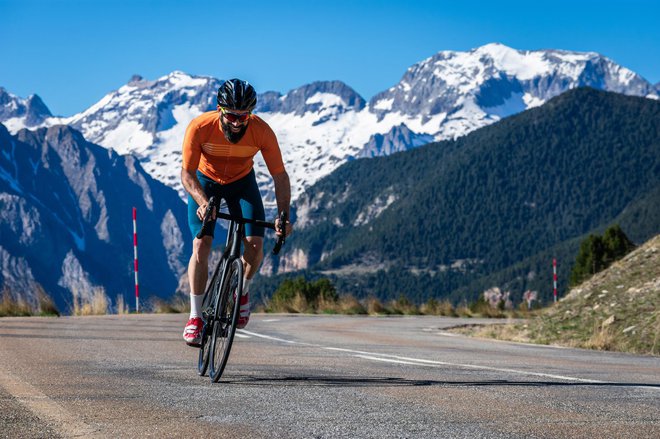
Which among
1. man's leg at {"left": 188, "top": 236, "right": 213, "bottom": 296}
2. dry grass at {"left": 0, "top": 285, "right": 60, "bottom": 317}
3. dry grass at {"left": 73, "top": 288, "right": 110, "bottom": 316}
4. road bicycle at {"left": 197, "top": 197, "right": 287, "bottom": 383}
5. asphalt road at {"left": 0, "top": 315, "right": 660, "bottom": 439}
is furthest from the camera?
dry grass at {"left": 73, "top": 288, "right": 110, "bottom": 316}

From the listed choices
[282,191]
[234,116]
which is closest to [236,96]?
[234,116]

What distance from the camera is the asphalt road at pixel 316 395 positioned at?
4973 millimetres

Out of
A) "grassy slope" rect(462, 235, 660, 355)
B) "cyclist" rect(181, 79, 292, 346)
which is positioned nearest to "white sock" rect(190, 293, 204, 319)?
"cyclist" rect(181, 79, 292, 346)

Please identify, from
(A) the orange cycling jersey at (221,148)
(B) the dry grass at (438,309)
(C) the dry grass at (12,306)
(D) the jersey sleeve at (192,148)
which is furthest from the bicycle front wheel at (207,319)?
(B) the dry grass at (438,309)

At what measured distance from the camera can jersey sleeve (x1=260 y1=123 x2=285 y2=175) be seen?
303 inches

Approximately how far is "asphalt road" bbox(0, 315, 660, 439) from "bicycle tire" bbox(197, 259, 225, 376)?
0.15 metres

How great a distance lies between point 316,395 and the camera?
20.7 feet

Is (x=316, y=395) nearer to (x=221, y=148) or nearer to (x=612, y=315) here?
(x=221, y=148)

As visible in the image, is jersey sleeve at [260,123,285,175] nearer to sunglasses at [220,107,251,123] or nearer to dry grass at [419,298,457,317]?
sunglasses at [220,107,251,123]

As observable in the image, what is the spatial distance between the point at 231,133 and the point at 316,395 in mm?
2264

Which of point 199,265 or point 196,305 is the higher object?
point 199,265

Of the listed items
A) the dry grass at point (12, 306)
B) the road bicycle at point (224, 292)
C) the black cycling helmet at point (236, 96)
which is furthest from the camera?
the dry grass at point (12, 306)

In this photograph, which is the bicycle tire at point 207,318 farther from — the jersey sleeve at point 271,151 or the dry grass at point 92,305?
the dry grass at point 92,305

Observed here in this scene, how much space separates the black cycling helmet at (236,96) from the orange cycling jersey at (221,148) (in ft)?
0.70
